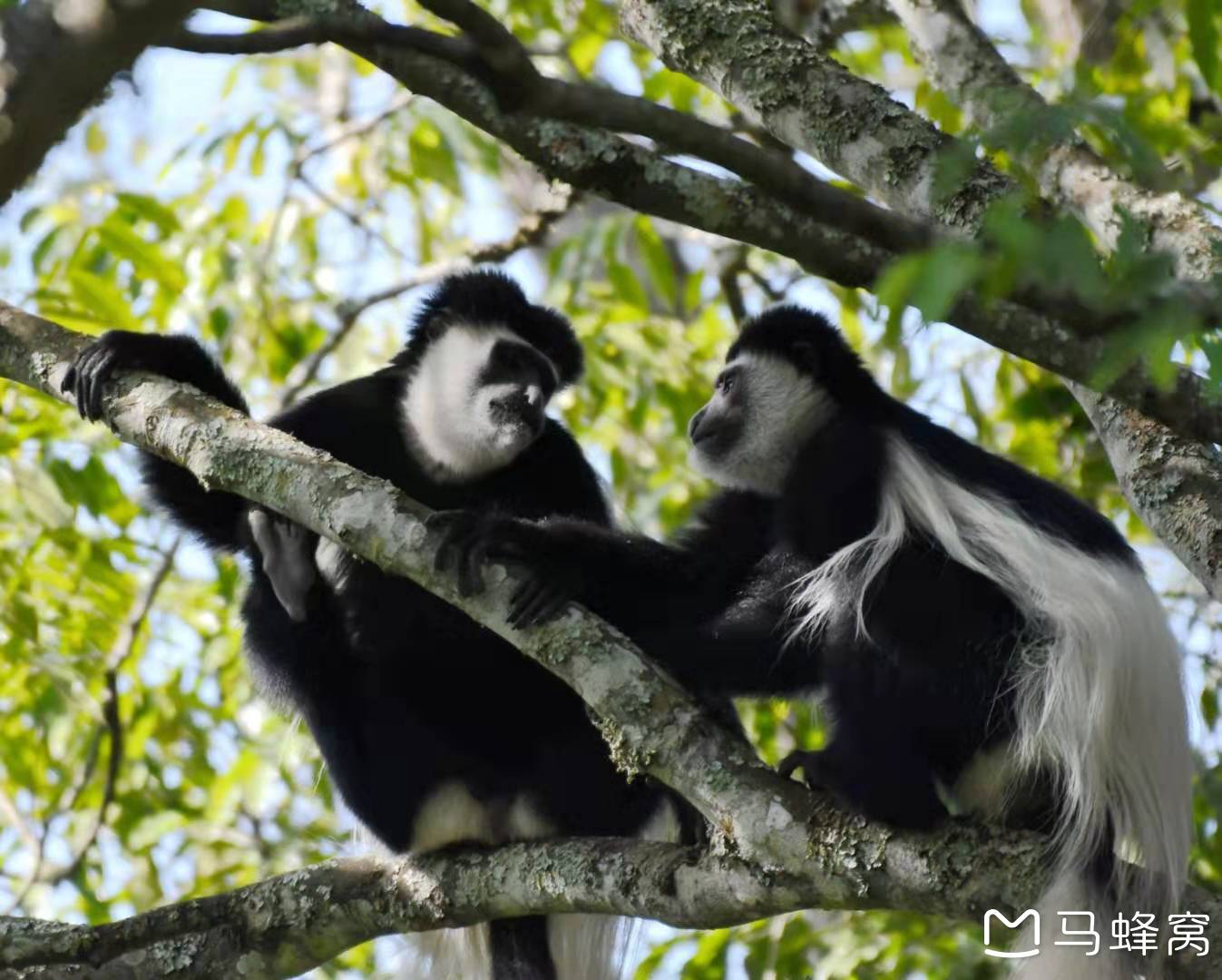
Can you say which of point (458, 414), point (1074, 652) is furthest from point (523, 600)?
point (458, 414)

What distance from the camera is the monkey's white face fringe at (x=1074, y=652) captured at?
2.36m

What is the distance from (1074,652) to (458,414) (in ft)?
4.63

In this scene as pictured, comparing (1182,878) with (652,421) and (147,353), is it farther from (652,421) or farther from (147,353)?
(652,421)

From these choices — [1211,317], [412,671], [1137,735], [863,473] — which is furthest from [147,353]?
[1211,317]

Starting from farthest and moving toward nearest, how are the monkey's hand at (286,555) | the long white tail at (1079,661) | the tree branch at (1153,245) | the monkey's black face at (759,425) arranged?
the monkey's black face at (759,425), the monkey's hand at (286,555), the long white tail at (1079,661), the tree branch at (1153,245)

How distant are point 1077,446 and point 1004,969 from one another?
1.64 meters

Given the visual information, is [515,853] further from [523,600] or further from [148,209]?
[148,209]

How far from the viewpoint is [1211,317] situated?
1.23m

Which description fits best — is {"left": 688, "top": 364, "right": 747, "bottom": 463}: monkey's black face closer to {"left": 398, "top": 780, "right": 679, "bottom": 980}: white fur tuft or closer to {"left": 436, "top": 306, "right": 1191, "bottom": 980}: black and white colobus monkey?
{"left": 436, "top": 306, "right": 1191, "bottom": 980}: black and white colobus monkey

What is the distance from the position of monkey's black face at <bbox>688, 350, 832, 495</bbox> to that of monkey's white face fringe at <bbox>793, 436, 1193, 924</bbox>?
0.32 m

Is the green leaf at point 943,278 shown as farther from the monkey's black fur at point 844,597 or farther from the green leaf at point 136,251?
the green leaf at point 136,251

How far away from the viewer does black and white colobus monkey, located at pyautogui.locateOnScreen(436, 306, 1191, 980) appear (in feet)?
7.32

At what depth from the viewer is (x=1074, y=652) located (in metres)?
2.42
